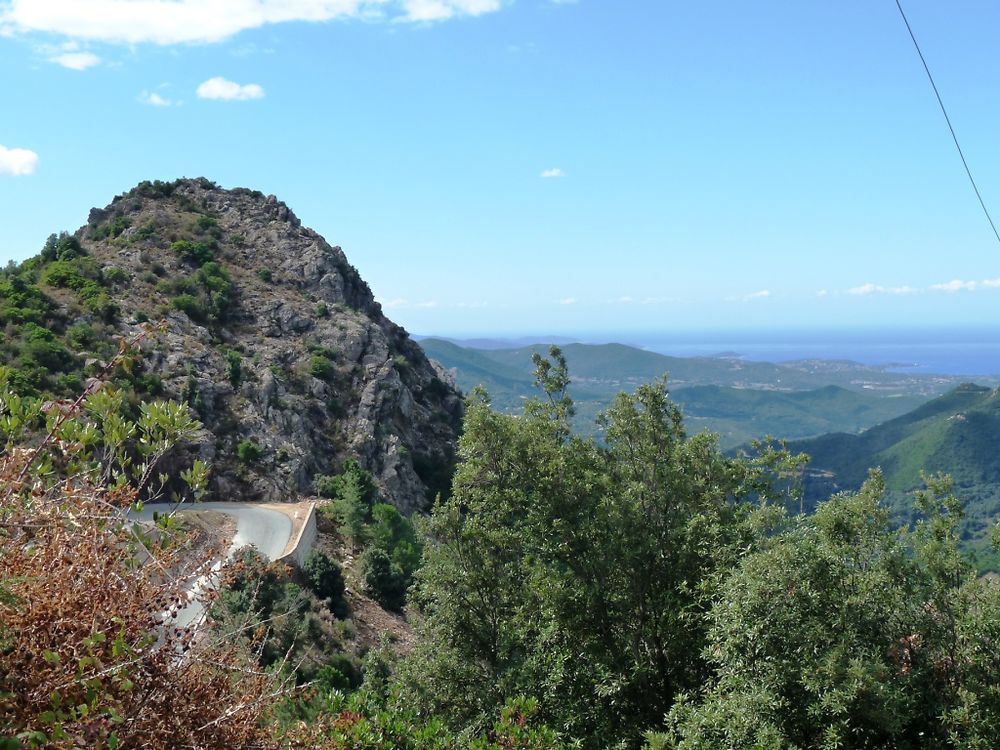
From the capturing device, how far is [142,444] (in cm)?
532

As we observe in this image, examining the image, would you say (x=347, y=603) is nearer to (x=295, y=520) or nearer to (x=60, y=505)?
(x=295, y=520)

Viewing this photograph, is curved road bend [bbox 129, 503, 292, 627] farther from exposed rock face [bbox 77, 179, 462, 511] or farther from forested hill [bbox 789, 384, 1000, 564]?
forested hill [bbox 789, 384, 1000, 564]

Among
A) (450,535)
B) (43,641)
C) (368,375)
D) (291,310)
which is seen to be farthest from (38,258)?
(43,641)

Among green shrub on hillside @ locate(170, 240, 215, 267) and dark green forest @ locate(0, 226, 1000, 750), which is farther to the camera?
green shrub on hillside @ locate(170, 240, 215, 267)

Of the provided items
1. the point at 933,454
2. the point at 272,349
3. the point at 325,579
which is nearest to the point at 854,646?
the point at 325,579

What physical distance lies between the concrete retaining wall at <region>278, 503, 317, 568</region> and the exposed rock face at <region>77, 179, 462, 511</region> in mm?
5691

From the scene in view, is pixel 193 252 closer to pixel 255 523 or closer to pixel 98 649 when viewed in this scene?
pixel 255 523

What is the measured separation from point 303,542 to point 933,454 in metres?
102

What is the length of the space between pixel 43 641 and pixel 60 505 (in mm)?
1047

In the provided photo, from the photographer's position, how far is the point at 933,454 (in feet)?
333

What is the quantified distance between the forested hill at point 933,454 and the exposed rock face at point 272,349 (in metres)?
60.0

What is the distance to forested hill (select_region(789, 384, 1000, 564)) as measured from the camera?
290 ft

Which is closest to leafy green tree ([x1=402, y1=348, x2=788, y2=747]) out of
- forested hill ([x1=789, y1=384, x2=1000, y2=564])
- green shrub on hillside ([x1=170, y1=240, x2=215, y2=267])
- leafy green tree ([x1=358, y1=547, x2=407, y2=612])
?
leafy green tree ([x1=358, y1=547, x2=407, y2=612])

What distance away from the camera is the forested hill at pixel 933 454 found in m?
88.5
